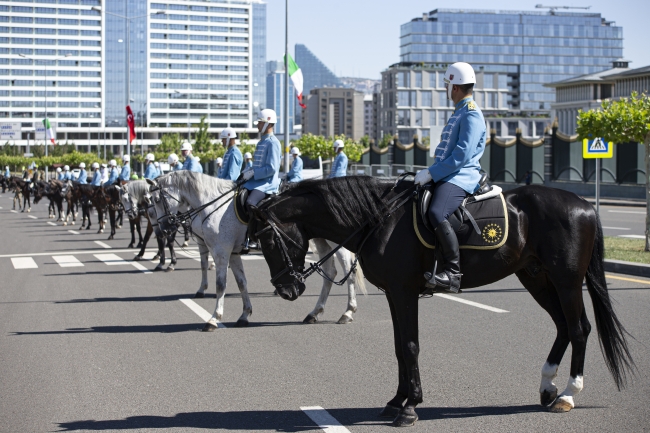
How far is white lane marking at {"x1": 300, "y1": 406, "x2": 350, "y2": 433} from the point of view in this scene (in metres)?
5.99

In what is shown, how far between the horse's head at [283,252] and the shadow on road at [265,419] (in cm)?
95

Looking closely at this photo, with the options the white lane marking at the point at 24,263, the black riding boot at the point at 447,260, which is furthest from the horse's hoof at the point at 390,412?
the white lane marking at the point at 24,263

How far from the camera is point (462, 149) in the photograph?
6371 mm

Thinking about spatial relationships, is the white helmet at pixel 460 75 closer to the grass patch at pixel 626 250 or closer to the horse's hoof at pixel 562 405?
the horse's hoof at pixel 562 405

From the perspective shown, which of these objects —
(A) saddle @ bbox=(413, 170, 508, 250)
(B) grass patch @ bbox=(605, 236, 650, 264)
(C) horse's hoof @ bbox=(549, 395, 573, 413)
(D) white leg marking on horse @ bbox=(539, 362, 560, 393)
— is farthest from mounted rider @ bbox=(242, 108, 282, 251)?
(B) grass patch @ bbox=(605, 236, 650, 264)

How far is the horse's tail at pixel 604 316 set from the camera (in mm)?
6609

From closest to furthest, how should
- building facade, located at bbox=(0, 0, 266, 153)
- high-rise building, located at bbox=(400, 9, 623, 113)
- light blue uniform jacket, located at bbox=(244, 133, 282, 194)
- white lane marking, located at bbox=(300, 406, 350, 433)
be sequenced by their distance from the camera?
white lane marking, located at bbox=(300, 406, 350, 433) → light blue uniform jacket, located at bbox=(244, 133, 282, 194) → building facade, located at bbox=(0, 0, 266, 153) → high-rise building, located at bbox=(400, 9, 623, 113)

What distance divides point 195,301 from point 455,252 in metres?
7.09

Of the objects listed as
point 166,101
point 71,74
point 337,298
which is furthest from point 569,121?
point 337,298

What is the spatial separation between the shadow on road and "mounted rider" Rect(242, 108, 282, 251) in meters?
4.44

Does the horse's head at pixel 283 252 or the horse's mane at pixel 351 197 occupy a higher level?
the horse's mane at pixel 351 197

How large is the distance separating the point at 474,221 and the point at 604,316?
1.38 m

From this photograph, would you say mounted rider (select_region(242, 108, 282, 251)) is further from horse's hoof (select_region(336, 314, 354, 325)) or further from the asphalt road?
the asphalt road

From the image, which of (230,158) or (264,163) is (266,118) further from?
(230,158)
